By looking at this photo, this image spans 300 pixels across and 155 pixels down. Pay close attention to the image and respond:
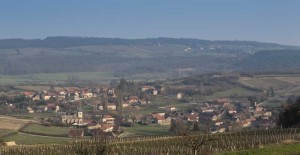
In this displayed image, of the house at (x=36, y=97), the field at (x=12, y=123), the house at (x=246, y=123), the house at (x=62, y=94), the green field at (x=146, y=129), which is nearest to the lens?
the green field at (x=146, y=129)

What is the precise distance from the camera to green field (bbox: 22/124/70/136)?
74.2m

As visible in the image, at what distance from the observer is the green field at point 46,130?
74.2 metres

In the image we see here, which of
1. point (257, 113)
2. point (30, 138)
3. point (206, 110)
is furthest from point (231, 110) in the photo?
point (30, 138)

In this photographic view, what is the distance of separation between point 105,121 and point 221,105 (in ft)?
103

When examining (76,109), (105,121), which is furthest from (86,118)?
(76,109)

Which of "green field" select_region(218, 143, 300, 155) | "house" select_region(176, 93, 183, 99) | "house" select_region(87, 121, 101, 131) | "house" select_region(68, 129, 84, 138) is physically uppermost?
"green field" select_region(218, 143, 300, 155)

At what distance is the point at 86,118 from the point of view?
99.8 metres

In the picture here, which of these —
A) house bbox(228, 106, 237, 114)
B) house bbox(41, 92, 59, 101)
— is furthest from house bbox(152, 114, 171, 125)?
house bbox(41, 92, 59, 101)

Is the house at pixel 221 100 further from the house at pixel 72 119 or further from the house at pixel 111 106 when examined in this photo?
the house at pixel 72 119

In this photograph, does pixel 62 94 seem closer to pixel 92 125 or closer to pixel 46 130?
pixel 92 125

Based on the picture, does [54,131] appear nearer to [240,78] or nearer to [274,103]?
[274,103]

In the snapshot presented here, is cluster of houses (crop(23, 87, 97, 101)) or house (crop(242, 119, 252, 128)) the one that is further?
cluster of houses (crop(23, 87, 97, 101))

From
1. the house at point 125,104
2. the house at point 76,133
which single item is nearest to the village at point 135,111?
the house at point 76,133

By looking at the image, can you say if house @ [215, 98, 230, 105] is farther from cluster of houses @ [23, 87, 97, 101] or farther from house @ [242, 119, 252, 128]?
cluster of houses @ [23, 87, 97, 101]
